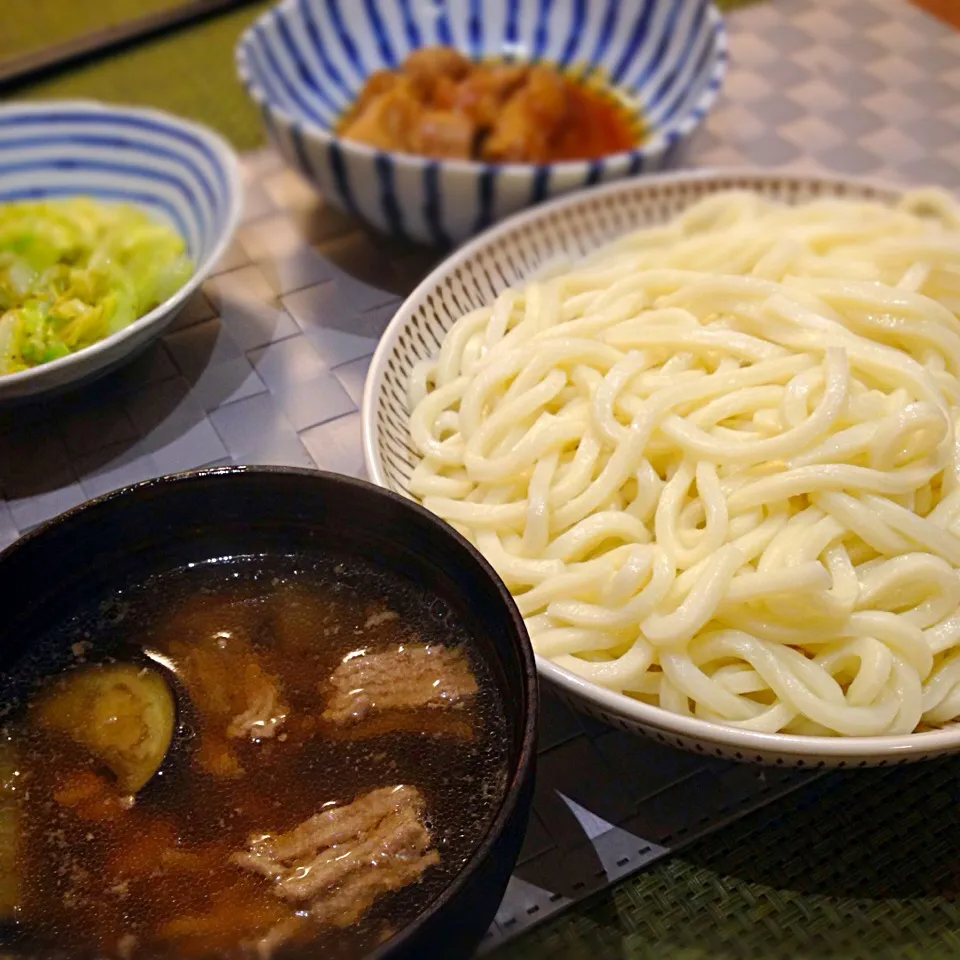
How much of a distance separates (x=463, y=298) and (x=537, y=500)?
712 mm

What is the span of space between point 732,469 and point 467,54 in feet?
7.08

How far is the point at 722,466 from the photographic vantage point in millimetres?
1805

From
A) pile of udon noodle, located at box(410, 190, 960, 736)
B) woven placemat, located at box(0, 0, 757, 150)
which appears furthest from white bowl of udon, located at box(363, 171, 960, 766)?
woven placemat, located at box(0, 0, 757, 150)

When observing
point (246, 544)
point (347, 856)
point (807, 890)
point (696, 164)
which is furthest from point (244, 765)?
point (696, 164)

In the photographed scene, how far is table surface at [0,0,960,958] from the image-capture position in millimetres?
1533

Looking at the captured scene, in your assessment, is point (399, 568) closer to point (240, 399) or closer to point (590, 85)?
point (240, 399)

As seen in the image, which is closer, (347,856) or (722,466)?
(347,856)

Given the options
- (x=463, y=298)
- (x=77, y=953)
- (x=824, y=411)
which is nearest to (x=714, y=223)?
(x=463, y=298)

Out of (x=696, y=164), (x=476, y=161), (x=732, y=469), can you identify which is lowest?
(x=732, y=469)

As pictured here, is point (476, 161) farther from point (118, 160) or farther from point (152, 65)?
point (152, 65)

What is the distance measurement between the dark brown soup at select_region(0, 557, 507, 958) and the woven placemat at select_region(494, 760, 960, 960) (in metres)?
0.33

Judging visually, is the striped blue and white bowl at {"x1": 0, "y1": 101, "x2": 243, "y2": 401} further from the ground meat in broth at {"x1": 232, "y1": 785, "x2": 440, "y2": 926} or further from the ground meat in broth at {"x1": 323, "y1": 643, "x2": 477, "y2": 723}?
the ground meat in broth at {"x1": 232, "y1": 785, "x2": 440, "y2": 926}

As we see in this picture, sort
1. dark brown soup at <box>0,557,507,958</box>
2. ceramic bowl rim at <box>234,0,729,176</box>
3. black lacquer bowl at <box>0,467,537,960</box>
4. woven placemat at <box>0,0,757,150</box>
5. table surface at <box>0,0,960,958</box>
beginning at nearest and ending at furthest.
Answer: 1. dark brown soup at <box>0,557,507,958</box>
2. black lacquer bowl at <box>0,467,537,960</box>
3. table surface at <box>0,0,960,958</box>
4. ceramic bowl rim at <box>234,0,729,176</box>
5. woven placemat at <box>0,0,757,150</box>

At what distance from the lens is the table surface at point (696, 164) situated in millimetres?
1533
